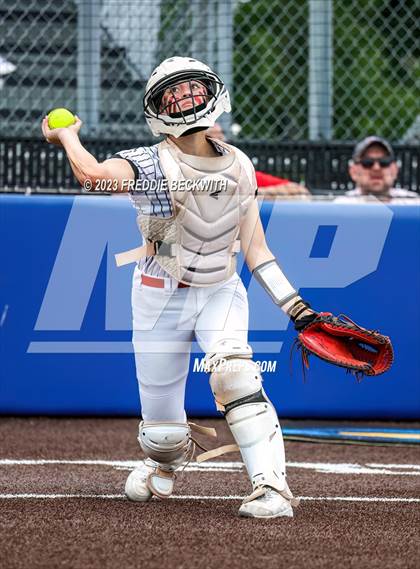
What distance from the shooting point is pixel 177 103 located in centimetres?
452

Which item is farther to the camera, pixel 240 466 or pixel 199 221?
pixel 240 466

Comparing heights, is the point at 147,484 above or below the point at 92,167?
below

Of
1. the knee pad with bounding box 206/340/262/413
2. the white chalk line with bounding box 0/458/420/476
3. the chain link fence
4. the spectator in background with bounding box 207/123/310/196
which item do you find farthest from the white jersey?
the chain link fence

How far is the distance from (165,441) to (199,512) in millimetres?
400

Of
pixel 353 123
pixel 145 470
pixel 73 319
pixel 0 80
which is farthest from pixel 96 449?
pixel 353 123

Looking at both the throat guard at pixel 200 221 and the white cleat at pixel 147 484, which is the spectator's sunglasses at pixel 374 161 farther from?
the white cleat at pixel 147 484

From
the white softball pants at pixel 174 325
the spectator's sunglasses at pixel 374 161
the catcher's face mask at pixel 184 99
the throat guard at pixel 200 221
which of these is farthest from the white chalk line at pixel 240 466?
the spectator's sunglasses at pixel 374 161

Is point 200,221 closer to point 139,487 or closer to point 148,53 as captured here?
point 139,487

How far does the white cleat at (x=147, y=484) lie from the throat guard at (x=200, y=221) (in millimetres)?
826

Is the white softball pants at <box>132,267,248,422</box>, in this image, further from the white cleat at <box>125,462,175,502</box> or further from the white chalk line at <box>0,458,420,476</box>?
the white chalk line at <box>0,458,420,476</box>

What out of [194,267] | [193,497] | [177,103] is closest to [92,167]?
[177,103]

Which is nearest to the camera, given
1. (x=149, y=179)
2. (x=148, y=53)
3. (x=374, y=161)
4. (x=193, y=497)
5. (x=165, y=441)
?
(x=149, y=179)

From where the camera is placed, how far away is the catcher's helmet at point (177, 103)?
14.8 ft

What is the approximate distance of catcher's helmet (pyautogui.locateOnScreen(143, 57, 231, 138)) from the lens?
14.8ft
